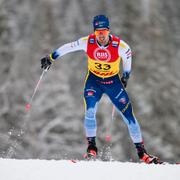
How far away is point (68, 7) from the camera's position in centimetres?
9088

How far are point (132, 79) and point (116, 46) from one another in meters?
24.3

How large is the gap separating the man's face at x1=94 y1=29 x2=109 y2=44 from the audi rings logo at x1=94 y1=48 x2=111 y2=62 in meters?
0.18

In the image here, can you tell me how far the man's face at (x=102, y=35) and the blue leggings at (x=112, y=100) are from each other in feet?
2.40

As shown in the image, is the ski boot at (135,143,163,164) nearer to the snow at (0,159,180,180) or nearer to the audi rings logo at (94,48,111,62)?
the snow at (0,159,180,180)

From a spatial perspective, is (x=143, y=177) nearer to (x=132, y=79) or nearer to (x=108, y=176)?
(x=108, y=176)

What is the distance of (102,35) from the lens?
10102mm

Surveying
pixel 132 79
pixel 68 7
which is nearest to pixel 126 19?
pixel 132 79

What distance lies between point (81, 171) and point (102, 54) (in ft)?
9.51

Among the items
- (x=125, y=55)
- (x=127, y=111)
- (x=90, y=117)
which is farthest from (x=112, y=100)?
(x=125, y=55)

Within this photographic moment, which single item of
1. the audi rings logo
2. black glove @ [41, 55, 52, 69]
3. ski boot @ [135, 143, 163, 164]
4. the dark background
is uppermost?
the dark background

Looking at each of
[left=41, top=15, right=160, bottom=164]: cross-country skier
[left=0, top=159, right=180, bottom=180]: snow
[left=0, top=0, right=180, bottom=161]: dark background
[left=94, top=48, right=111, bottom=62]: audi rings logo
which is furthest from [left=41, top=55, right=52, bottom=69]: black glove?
[left=0, top=0, right=180, bottom=161]: dark background

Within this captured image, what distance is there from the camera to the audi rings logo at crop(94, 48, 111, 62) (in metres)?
10.2

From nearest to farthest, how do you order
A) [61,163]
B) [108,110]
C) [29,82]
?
[61,163] → [108,110] → [29,82]

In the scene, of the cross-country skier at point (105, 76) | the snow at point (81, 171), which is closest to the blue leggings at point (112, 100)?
the cross-country skier at point (105, 76)
